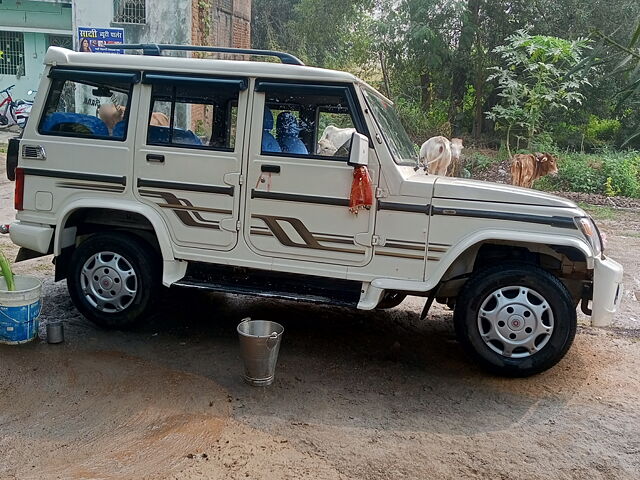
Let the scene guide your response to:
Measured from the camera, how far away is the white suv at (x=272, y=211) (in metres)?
4.57

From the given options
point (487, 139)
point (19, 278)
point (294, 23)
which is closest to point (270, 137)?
point (19, 278)

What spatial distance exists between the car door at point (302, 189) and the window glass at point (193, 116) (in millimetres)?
236

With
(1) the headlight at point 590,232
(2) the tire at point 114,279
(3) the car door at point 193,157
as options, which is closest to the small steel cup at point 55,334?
(2) the tire at point 114,279

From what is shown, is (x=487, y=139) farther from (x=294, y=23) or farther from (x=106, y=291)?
(x=106, y=291)

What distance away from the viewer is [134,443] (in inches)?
145

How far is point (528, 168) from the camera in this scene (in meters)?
11.9

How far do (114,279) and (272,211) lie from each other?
1487 millimetres

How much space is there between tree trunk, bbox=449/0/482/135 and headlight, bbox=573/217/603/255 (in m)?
15.7

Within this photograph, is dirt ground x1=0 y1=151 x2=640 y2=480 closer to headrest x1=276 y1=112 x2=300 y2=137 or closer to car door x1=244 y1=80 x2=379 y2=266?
car door x1=244 y1=80 x2=379 y2=266

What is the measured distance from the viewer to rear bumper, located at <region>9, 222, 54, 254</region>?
5.20 meters

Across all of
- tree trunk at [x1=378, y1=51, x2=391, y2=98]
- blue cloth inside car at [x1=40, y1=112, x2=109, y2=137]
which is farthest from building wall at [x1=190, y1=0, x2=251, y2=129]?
blue cloth inside car at [x1=40, y1=112, x2=109, y2=137]

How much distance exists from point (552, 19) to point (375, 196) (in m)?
16.9

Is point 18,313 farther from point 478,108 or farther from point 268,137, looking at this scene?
point 478,108

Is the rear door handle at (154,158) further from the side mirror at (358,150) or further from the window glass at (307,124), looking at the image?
the side mirror at (358,150)
